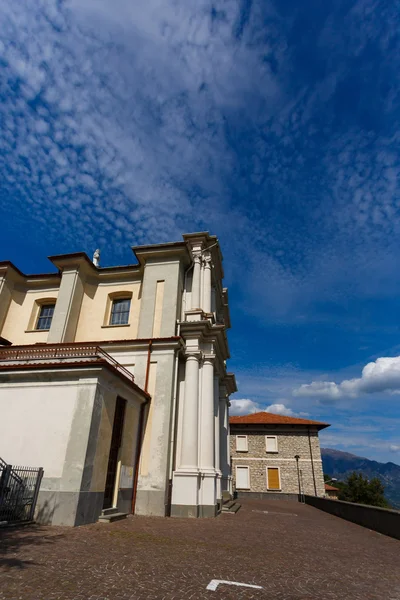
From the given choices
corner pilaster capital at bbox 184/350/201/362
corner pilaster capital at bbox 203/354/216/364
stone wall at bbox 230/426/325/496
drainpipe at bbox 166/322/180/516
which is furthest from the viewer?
stone wall at bbox 230/426/325/496

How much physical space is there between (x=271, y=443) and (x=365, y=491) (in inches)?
526

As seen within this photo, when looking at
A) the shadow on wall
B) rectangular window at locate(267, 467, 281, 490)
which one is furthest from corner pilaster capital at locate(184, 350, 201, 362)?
rectangular window at locate(267, 467, 281, 490)

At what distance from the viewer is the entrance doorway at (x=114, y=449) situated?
1093 centimetres

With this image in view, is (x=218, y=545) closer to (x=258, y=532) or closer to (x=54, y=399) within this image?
(x=258, y=532)

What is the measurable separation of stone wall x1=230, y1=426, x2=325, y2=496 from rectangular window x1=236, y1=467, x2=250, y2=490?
1.03 feet

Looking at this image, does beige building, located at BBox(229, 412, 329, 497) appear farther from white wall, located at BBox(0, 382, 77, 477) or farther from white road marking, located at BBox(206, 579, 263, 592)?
white road marking, located at BBox(206, 579, 263, 592)

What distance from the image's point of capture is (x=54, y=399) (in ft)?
32.3

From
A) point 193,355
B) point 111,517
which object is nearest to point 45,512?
point 111,517

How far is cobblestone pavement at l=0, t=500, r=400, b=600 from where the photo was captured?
14.2ft

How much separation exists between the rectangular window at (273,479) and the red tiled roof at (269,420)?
14.3 ft

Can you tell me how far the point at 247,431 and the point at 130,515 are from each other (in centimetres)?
2625

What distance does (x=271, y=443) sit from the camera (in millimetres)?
34719

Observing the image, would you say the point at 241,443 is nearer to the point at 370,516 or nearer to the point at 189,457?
the point at 370,516

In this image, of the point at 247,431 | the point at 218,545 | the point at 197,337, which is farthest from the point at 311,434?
the point at 218,545
